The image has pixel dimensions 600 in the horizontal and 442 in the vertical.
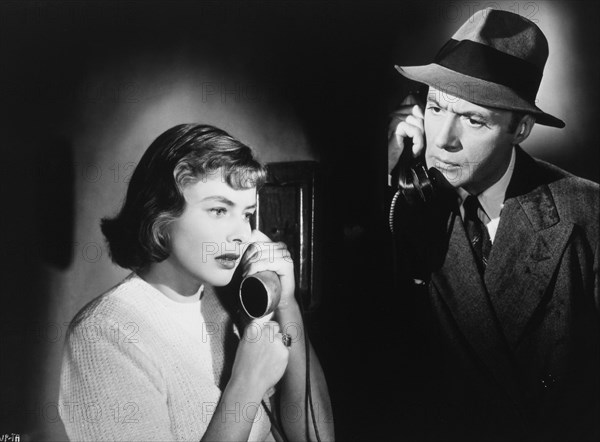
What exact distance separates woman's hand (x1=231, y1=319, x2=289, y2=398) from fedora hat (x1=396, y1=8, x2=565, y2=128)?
0.81 meters

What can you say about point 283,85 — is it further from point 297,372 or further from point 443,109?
point 297,372

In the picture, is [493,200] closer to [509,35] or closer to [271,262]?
[509,35]

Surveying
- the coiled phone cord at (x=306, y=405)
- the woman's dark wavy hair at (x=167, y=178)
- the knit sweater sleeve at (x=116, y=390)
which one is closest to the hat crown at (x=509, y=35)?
the woman's dark wavy hair at (x=167, y=178)

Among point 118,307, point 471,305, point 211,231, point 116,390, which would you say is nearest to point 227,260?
point 211,231

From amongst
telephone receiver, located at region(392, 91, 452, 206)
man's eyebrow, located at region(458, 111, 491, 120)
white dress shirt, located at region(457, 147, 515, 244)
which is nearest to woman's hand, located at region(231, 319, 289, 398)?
telephone receiver, located at region(392, 91, 452, 206)

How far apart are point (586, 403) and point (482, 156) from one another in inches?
28.7

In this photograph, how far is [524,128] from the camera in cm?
158

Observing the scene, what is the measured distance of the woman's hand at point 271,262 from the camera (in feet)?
5.46

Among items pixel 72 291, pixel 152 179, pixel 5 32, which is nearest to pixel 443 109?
pixel 152 179

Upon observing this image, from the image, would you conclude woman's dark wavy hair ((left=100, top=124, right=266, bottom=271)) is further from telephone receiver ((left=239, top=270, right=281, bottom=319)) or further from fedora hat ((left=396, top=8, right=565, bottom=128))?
fedora hat ((left=396, top=8, right=565, bottom=128))

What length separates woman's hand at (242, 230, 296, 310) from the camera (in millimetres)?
1663

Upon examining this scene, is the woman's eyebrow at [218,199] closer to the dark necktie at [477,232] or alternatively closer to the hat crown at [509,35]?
the dark necktie at [477,232]

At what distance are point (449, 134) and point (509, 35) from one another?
0.29 meters

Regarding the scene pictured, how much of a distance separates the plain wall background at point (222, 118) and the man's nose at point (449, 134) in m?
0.16
